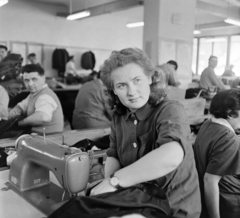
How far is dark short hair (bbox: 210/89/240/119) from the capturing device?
164 cm

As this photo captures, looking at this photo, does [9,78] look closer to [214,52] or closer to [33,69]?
[33,69]

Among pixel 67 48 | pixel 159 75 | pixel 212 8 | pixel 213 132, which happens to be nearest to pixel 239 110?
pixel 213 132

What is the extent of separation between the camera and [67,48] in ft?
33.7

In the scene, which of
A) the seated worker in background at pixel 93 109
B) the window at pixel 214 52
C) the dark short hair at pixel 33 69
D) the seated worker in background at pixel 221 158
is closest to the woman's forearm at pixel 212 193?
the seated worker in background at pixel 221 158

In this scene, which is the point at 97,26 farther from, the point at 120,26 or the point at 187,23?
the point at 187,23

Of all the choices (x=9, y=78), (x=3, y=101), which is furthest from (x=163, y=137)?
(x=9, y=78)

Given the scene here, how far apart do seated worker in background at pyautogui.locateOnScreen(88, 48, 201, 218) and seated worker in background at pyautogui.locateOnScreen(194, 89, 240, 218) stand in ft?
1.10

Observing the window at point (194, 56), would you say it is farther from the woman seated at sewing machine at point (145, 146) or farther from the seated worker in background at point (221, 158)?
the woman seated at sewing machine at point (145, 146)

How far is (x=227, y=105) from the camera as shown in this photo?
1643 millimetres

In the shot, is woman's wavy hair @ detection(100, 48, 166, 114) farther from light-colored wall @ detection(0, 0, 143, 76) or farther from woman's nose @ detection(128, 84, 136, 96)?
light-colored wall @ detection(0, 0, 143, 76)

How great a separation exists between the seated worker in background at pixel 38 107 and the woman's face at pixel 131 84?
152 cm

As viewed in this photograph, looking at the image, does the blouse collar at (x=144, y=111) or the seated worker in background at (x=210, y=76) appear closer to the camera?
the blouse collar at (x=144, y=111)

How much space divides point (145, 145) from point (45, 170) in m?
0.55

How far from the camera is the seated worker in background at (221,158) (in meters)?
1.51
